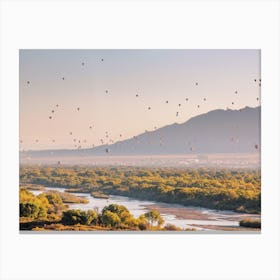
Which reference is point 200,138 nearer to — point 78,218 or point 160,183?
point 160,183

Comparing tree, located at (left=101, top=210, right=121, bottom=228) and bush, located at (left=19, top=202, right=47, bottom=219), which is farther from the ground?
bush, located at (left=19, top=202, right=47, bottom=219)

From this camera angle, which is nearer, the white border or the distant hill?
the white border

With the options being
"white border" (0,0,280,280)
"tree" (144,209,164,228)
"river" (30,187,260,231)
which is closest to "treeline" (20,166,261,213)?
"river" (30,187,260,231)

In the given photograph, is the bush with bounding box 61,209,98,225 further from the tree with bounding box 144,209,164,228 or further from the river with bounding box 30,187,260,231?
the tree with bounding box 144,209,164,228
